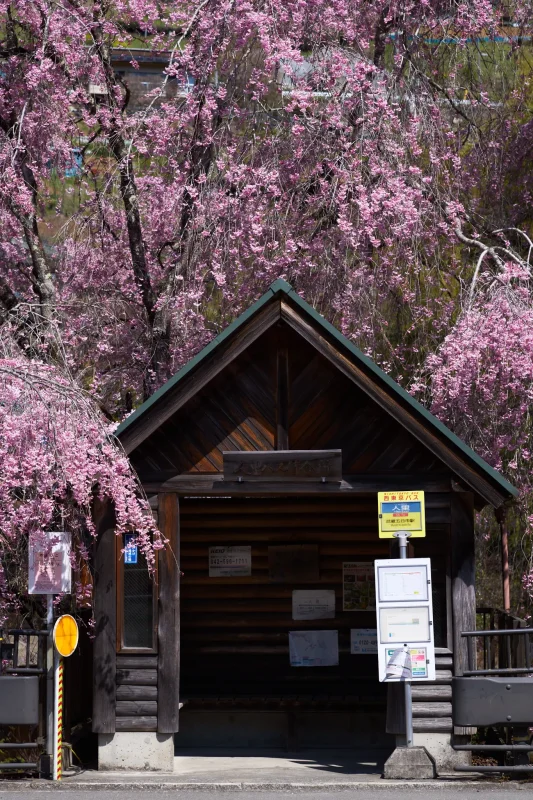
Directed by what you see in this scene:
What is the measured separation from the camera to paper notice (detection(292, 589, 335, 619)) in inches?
552

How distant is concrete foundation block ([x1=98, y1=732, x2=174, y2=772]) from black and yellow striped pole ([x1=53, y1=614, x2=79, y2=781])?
1.42ft

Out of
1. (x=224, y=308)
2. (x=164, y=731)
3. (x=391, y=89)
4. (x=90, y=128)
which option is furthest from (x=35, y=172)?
(x=164, y=731)

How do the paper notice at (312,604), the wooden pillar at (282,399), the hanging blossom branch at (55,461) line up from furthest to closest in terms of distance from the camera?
the paper notice at (312,604), the wooden pillar at (282,399), the hanging blossom branch at (55,461)

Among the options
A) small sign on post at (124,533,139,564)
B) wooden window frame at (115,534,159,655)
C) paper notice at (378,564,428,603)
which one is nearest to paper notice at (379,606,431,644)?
paper notice at (378,564,428,603)

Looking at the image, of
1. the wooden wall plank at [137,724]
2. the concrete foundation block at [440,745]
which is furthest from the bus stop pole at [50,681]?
the concrete foundation block at [440,745]

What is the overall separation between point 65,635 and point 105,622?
511 millimetres

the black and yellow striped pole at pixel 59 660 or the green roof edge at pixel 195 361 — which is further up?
the green roof edge at pixel 195 361

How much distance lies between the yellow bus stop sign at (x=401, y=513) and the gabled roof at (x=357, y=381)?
488 mm

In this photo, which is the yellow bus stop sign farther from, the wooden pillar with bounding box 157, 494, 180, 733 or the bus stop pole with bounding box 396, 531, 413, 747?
the wooden pillar with bounding box 157, 494, 180, 733

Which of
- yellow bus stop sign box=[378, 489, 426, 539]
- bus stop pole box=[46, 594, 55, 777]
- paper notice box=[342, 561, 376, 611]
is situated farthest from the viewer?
paper notice box=[342, 561, 376, 611]

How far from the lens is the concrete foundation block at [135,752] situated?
37.6 ft

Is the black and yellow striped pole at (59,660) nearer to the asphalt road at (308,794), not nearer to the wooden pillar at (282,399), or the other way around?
the asphalt road at (308,794)

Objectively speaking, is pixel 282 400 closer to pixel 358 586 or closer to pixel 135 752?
pixel 358 586

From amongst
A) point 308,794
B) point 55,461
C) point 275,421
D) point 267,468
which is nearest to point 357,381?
point 275,421
